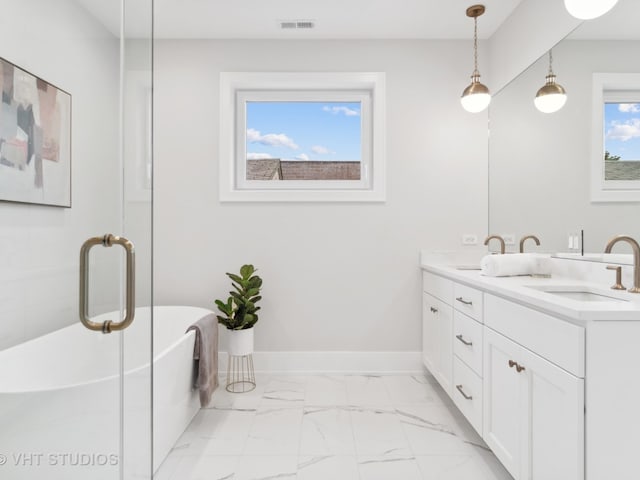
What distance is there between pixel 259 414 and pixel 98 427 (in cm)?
140

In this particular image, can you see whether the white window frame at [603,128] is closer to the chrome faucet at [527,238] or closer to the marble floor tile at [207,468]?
the chrome faucet at [527,238]

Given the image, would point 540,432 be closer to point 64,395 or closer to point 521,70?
point 64,395

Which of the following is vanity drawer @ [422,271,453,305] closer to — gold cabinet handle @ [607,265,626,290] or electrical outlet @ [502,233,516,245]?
electrical outlet @ [502,233,516,245]

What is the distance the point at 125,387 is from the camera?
0.97 m

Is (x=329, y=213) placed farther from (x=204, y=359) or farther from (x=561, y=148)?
(x=561, y=148)

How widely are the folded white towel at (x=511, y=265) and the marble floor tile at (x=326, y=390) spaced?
119 centimetres

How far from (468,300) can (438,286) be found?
1.59ft

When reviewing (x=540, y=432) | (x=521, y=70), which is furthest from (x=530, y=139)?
(x=540, y=432)

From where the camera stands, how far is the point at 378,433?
198 cm

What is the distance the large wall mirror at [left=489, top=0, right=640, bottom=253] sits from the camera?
5.29ft

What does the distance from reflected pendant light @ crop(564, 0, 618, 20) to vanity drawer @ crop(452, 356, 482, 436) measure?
5.59ft

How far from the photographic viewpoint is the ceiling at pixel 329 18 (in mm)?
2361

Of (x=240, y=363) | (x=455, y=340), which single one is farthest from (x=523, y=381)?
(x=240, y=363)

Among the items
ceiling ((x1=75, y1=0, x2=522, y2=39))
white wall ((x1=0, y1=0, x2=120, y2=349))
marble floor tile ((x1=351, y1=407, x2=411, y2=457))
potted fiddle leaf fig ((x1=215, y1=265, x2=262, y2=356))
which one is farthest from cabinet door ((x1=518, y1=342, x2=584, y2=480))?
ceiling ((x1=75, y1=0, x2=522, y2=39))
